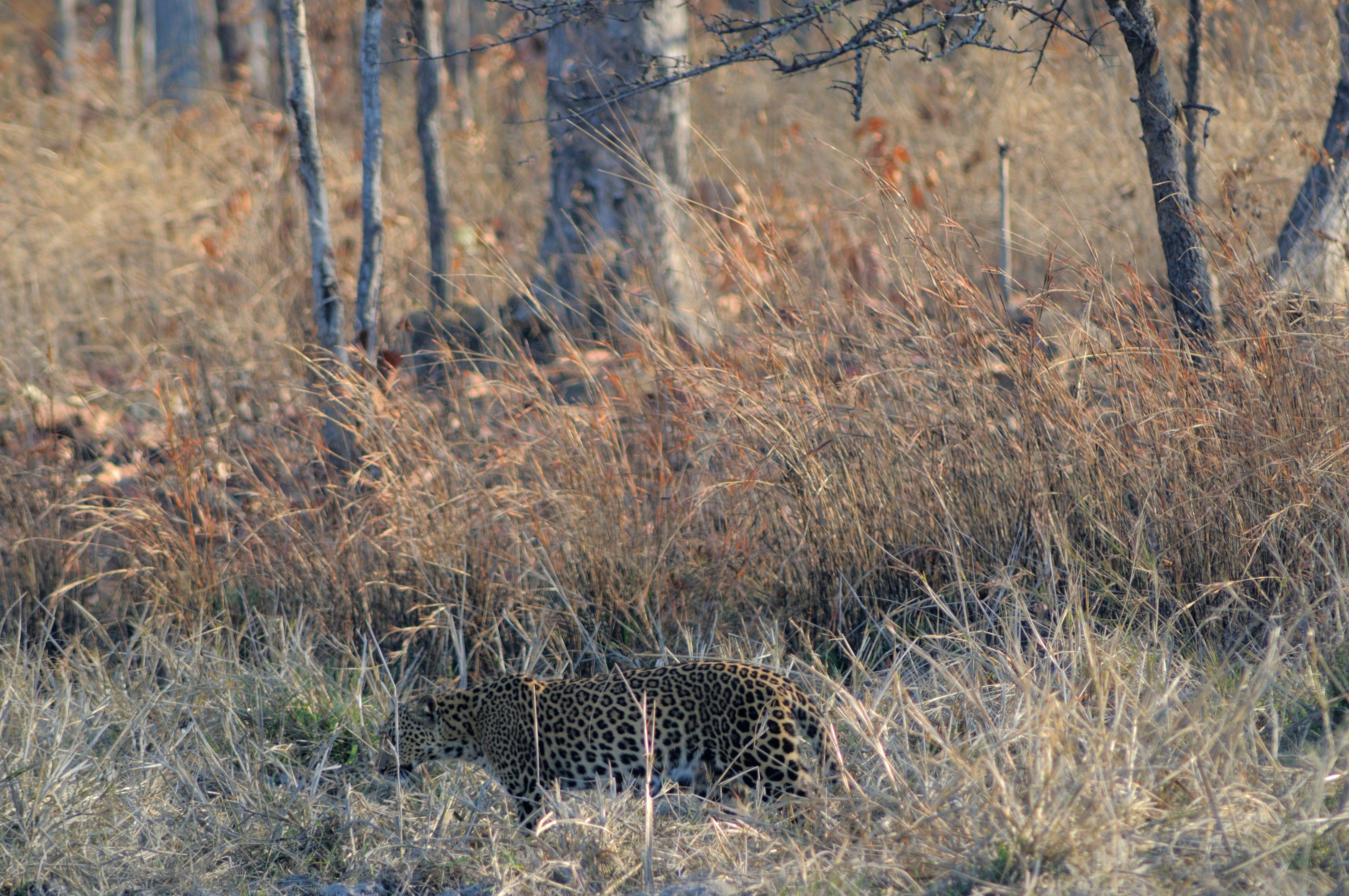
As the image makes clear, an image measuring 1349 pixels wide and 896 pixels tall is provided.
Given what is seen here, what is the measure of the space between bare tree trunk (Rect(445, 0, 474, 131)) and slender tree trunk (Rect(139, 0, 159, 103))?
9.76 feet

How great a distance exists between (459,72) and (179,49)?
3.56 metres

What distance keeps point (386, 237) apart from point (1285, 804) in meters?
7.65

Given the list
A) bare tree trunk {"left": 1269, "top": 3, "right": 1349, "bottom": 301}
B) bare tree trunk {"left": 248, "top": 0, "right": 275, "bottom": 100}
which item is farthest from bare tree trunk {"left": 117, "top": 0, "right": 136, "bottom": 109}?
bare tree trunk {"left": 1269, "top": 3, "right": 1349, "bottom": 301}

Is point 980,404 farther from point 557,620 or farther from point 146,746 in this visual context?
point 146,746

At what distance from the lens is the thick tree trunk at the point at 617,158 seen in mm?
6738

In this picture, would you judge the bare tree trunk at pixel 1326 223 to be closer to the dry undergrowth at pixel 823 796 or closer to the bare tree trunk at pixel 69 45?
the dry undergrowth at pixel 823 796

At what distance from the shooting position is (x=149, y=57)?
19.2 metres

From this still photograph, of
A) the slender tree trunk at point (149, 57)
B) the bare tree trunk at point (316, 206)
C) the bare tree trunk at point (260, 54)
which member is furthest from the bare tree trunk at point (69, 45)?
the bare tree trunk at point (316, 206)

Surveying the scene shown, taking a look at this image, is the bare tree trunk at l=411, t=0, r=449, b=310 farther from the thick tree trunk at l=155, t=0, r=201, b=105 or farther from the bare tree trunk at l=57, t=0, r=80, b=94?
the thick tree trunk at l=155, t=0, r=201, b=105

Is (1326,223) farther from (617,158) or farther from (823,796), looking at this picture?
(617,158)

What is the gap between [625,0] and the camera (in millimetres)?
4164

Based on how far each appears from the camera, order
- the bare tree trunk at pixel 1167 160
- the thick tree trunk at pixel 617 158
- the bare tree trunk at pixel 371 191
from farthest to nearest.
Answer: the thick tree trunk at pixel 617 158 → the bare tree trunk at pixel 371 191 → the bare tree trunk at pixel 1167 160

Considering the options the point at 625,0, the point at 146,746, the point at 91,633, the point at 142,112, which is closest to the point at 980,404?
the point at 625,0

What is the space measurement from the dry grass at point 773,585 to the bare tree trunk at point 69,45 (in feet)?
23.0
